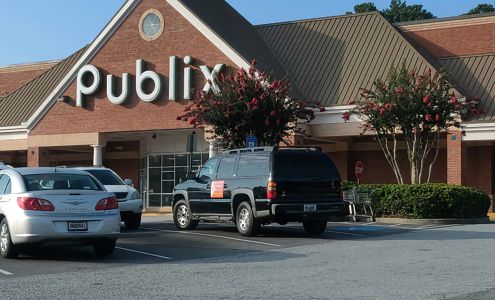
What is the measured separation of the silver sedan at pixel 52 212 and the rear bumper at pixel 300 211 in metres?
4.42

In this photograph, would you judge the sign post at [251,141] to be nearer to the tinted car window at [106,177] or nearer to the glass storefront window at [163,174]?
the tinted car window at [106,177]

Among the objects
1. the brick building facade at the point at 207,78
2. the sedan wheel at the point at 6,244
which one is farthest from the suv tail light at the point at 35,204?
the brick building facade at the point at 207,78

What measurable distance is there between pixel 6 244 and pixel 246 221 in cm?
611

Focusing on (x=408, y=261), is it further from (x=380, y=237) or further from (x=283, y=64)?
(x=283, y=64)

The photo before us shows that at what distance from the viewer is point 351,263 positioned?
12820 millimetres

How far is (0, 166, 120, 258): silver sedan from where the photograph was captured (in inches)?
498

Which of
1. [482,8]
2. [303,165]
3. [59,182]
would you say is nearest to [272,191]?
[303,165]

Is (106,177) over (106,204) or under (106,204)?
over

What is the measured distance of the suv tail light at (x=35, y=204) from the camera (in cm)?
1272

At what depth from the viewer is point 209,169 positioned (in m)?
19.1

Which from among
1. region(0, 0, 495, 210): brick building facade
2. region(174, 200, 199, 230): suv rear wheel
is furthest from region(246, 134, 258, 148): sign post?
region(0, 0, 495, 210): brick building facade

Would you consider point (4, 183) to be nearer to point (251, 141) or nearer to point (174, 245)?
point (174, 245)

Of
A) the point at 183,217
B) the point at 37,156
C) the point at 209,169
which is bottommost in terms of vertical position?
the point at 183,217

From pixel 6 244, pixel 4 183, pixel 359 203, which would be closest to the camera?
pixel 6 244
